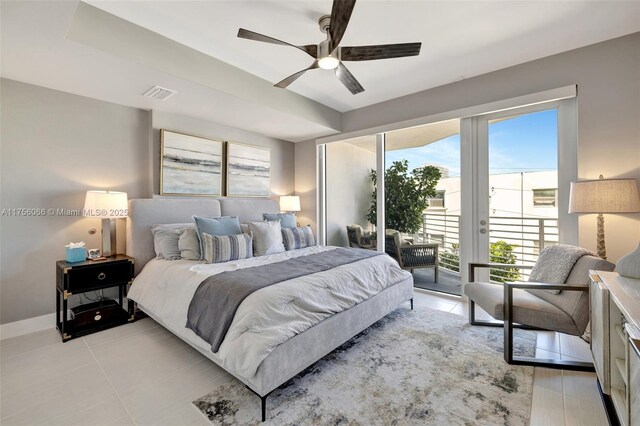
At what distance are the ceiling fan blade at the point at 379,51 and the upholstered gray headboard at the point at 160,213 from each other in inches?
102

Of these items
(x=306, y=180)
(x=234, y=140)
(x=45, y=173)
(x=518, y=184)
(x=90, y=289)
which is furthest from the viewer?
(x=306, y=180)

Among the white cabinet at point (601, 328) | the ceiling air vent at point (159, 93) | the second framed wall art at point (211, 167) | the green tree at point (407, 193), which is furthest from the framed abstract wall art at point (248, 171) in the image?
the white cabinet at point (601, 328)

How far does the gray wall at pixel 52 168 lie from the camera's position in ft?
8.64

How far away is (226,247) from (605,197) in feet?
11.0

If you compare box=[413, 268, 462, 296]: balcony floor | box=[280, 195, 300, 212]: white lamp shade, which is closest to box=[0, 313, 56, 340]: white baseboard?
box=[280, 195, 300, 212]: white lamp shade

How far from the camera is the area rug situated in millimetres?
1628

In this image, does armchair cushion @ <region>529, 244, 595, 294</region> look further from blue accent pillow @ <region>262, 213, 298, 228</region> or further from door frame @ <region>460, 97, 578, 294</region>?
blue accent pillow @ <region>262, 213, 298, 228</region>

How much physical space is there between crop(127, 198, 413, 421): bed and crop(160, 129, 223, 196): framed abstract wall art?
0.70 feet

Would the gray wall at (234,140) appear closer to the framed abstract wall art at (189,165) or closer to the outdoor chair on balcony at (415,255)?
the framed abstract wall art at (189,165)

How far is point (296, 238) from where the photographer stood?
12.0 feet

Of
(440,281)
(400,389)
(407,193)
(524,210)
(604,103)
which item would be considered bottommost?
(400,389)

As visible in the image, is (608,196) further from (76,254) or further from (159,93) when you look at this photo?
(76,254)

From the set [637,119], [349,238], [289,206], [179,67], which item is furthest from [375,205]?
[179,67]

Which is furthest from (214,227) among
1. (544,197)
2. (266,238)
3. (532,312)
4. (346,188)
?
(544,197)
